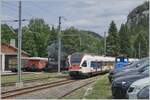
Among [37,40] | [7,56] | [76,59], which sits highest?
[37,40]

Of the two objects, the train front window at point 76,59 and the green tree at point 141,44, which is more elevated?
the green tree at point 141,44

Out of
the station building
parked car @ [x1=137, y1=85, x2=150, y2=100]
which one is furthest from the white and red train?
parked car @ [x1=137, y1=85, x2=150, y2=100]

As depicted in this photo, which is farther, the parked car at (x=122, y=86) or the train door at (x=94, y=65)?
the train door at (x=94, y=65)

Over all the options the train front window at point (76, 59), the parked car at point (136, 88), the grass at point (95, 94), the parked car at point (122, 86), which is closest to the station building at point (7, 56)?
the train front window at point (76, 59)

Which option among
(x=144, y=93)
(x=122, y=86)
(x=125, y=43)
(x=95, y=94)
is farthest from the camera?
(x=125, y=43)

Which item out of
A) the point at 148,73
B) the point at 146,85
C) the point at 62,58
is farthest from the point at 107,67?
the point at 146,85

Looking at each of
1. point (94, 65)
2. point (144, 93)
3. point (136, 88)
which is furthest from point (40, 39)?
point (144, 93)

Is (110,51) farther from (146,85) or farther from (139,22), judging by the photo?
(146,85)

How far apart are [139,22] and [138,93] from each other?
18370cm

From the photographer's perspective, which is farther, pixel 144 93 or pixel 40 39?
pixel 40 39

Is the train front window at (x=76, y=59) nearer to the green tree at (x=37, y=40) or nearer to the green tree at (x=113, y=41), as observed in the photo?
the green tree at (x=37, y=40)

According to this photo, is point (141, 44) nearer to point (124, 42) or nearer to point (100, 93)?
point (124, 42)

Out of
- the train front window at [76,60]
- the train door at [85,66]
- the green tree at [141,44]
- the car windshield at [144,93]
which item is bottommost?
the car windshield at [144,93]

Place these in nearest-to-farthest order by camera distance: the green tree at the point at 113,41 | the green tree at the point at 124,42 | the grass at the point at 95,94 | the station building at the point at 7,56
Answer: the grass at the point at 95,94 < the station building at the point at 7,56 < the green tree at the point at 113,41 < the green tree at the point at 124,42
